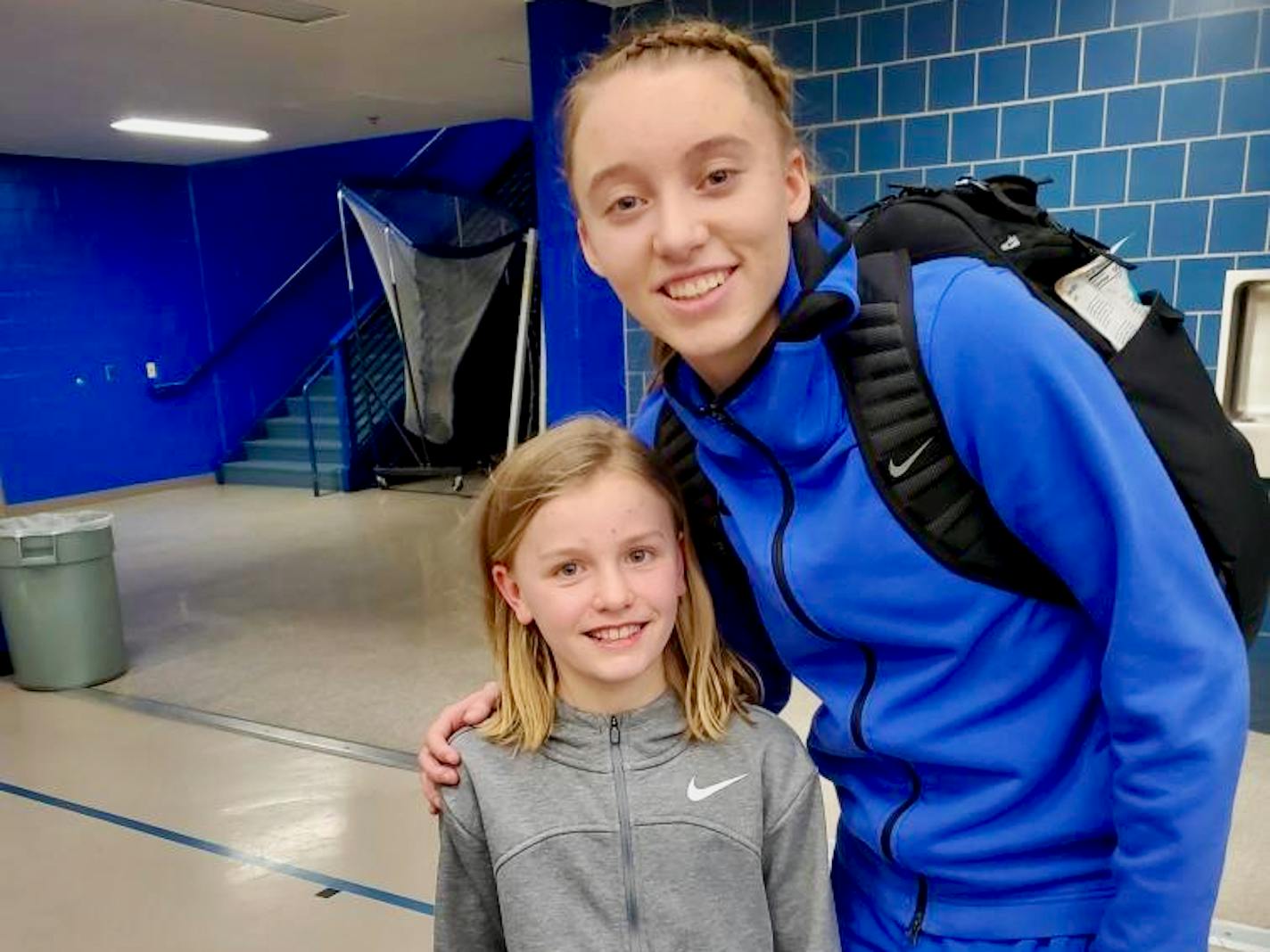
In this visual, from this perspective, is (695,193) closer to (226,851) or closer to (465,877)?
(465,877)

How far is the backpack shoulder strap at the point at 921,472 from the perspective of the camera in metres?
0.84

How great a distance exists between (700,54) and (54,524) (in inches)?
158

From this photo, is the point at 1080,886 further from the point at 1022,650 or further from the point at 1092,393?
the point at 1092,393

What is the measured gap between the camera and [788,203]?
0.91 m

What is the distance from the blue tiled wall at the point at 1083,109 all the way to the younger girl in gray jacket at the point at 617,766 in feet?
6.87

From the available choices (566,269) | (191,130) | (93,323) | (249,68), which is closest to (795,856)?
(566,269)

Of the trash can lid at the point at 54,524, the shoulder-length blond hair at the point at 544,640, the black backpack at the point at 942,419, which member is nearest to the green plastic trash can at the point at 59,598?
the trash can lid at the point at 54,524

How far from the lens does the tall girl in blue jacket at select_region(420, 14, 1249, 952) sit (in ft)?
2.49

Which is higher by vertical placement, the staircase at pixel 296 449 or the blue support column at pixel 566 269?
the blue support column at pixel 566 269

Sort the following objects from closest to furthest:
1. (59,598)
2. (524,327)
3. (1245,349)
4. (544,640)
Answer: (544,640) < (1245,349) < (59,598) < (524,327)

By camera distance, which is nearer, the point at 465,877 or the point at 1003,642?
the point at 1003,642

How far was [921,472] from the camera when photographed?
85 cm

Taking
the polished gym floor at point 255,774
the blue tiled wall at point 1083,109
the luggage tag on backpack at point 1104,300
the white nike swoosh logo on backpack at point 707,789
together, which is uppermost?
the blue tiled wall at point 1083,109

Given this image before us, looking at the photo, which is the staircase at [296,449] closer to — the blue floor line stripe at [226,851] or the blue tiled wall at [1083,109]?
the blue floor line stripe at [226,851]
